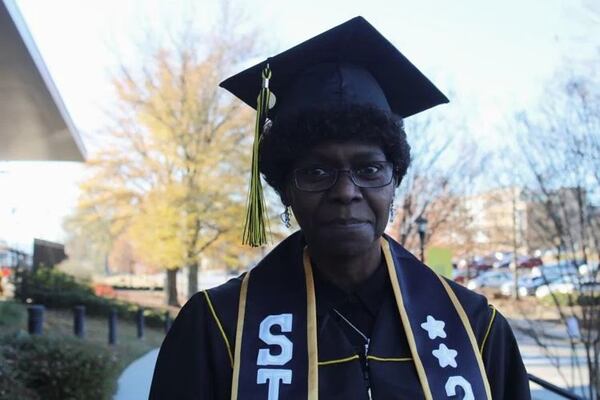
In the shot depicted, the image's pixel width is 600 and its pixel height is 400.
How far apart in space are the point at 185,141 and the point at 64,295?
5683 millimetres

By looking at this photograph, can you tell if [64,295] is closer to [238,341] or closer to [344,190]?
[238,341]

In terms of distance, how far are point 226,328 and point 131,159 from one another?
20.2m

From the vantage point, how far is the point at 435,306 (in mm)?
1638

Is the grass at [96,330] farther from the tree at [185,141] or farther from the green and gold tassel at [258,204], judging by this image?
the green and gold tassel at [258,204]

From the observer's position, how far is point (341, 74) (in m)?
1.69

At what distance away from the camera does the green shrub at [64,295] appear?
722 inches

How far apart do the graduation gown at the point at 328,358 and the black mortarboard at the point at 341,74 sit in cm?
51

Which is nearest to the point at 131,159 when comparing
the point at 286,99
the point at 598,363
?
the point at 598,363

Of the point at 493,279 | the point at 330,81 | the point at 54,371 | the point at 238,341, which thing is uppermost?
the point at 330,81

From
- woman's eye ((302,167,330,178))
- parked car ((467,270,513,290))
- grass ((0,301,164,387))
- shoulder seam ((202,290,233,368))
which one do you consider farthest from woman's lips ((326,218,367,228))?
parked car ((467,270,513,290))

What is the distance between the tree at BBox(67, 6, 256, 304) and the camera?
19.6 meters

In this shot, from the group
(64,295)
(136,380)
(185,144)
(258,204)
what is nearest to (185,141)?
(185,144)

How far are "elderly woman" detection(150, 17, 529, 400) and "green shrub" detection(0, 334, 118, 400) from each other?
17.9 feet

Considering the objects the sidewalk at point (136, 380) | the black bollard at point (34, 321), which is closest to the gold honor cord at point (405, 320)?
the sidewalk at point (136, 380)
